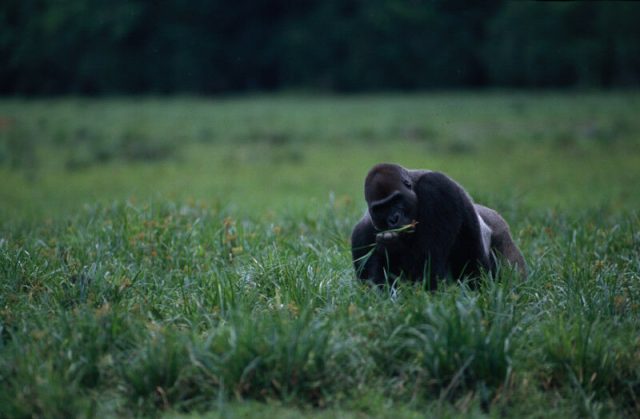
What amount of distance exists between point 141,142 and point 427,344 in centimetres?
1542

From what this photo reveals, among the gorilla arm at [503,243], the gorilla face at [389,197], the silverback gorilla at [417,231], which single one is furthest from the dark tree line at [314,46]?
the gorilla face at [389,197]

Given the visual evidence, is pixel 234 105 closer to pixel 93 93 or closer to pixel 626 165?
pixel 93 93

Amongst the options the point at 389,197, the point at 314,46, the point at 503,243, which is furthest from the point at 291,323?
the point at 314,46

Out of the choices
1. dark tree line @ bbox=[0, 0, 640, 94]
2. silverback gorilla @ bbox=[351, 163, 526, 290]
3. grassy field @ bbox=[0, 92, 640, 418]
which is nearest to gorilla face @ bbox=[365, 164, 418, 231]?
silverback gorilla @ bbox=[351, 163, 526, 290]

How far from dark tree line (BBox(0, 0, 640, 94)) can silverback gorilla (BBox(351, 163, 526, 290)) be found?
2681 cm

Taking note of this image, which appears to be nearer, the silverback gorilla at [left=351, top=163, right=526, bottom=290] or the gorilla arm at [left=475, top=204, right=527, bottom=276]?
the silverback gorilla at [left=351, top=163, right=526, bottom=290]

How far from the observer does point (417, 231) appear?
434 centimetres

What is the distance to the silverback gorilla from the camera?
4.21m

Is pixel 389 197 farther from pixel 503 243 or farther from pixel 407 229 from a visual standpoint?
pixel 503 243

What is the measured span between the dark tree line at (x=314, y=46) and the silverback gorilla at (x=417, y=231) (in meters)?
26.8

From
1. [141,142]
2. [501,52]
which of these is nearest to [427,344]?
[141,142]

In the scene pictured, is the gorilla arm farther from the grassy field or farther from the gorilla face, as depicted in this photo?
the gorilla face

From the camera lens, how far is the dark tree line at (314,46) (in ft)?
107

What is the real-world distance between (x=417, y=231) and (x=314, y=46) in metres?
38.2
